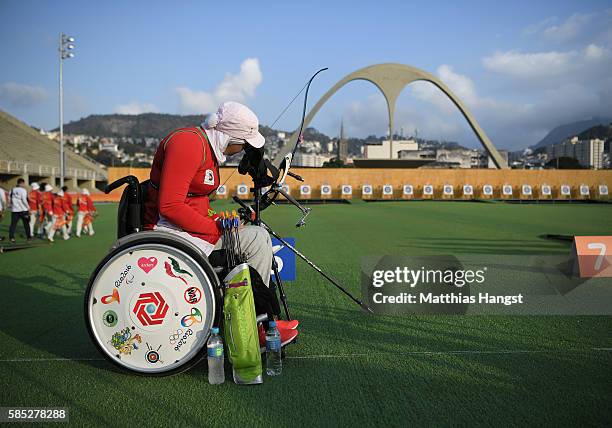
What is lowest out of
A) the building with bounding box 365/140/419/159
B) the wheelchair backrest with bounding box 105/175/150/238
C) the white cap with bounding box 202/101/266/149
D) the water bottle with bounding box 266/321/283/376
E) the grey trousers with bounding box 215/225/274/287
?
the water bottle with bounding box 266/321/283/376

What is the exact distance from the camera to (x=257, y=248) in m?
3.71

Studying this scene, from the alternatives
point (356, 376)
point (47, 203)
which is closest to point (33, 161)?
point (47, 203)

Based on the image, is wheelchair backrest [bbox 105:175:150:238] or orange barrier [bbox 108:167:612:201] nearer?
wheelchair backrest [bbox 105:175:150:238]

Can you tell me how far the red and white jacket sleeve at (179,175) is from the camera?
134 inches

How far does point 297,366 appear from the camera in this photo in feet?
12.1

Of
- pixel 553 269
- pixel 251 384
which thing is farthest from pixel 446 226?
pixel 251 384

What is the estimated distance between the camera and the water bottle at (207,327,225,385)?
3367 millimetres

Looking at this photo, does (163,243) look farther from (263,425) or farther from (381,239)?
(381,239)

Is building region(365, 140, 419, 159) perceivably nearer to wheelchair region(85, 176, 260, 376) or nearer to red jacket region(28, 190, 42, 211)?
red jacket region(28, 190, 42, 211)

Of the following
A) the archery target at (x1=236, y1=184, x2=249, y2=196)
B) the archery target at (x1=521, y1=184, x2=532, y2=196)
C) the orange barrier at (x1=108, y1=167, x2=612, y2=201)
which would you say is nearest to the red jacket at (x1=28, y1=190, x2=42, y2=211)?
the archery target at (x1=236, y1=184, x2=249, y2=196)

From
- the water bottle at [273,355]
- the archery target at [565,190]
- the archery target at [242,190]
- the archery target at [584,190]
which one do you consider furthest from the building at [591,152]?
the water bottle at [273,355]

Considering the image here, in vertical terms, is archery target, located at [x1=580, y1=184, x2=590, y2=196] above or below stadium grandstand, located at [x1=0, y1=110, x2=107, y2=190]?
below

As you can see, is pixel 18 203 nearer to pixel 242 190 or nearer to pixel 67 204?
pixel 67 204

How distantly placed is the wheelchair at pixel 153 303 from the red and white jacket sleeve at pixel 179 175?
18 cm
